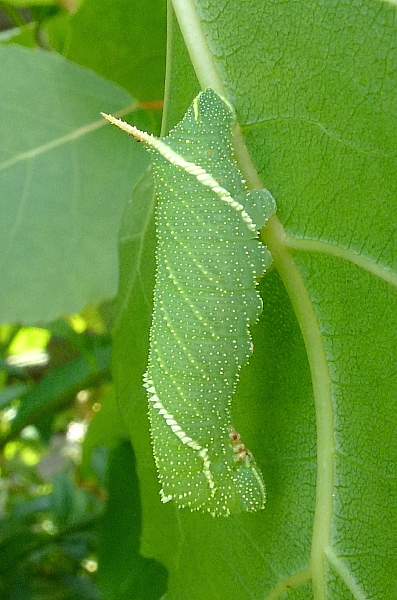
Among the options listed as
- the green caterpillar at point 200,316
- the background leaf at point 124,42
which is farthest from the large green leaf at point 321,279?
the background leaf at point 124,42

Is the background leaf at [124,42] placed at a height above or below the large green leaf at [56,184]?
above

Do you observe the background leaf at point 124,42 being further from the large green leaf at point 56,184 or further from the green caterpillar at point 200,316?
the green caterpillar at point 200,316

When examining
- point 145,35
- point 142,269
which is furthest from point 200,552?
point 145,35

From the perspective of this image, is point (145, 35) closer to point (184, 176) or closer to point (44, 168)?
point (44, 168)

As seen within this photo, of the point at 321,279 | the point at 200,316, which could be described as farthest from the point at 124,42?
the point at 321,279

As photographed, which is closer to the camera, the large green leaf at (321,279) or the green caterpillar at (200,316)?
the large green leaf at (321,279)

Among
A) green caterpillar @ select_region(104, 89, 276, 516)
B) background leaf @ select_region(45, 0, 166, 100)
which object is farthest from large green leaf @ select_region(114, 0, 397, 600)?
background leaf @ select_region(45, 0, 166, 100)
